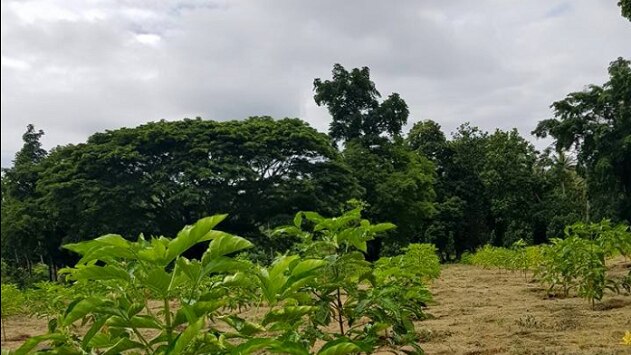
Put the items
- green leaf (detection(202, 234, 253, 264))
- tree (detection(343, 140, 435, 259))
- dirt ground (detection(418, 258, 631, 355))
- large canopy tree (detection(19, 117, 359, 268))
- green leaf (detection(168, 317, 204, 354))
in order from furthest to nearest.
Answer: tree (detection(343, 140, 435, 259)), large canopy tree (detection(19, 117, 359, 268)), dirt ground (detection(418, 258, 631, 355)), green leaf (detection(202, 234, 253, 264)), green leaf (detection(168, 317, 204, 354))

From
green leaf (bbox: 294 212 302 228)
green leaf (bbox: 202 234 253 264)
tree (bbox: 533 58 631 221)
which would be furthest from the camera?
tree (bbox: 533 58 631 221)

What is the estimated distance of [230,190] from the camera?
22844 mm

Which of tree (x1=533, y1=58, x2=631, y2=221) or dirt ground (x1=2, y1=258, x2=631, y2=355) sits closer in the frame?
dirt ground (x1=2, y1=258, x2=631, y2=355)

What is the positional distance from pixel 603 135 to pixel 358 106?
37.6ft

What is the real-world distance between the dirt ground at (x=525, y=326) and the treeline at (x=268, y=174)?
11.7 m

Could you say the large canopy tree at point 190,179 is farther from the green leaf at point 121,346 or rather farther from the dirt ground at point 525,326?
the green leaf at point 121,346

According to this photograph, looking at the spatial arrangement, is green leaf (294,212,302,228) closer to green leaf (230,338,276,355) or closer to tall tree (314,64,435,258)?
green leaf (230,338,276,355)

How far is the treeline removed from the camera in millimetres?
20344

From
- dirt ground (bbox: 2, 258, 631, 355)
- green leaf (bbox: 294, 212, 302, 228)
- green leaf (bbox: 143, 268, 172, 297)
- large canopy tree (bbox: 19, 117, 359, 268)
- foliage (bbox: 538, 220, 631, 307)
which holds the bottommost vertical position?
dirt ground (bbox: 2, 258, 631, 355)

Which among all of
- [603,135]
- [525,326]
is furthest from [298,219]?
[603,135]

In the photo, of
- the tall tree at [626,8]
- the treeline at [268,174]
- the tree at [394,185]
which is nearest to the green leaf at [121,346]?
the tall tree at [626,8]

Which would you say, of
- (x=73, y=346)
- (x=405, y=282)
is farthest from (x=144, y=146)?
(x=73, y=346)

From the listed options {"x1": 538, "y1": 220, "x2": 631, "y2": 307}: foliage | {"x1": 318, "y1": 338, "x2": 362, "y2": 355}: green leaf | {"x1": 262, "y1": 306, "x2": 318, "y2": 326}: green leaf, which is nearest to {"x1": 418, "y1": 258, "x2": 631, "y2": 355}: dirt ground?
{"x1": 538, "y1": 220, "x2": 631, "y2": 307}: foliage

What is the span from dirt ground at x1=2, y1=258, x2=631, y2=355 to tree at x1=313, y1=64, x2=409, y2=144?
771 inches
